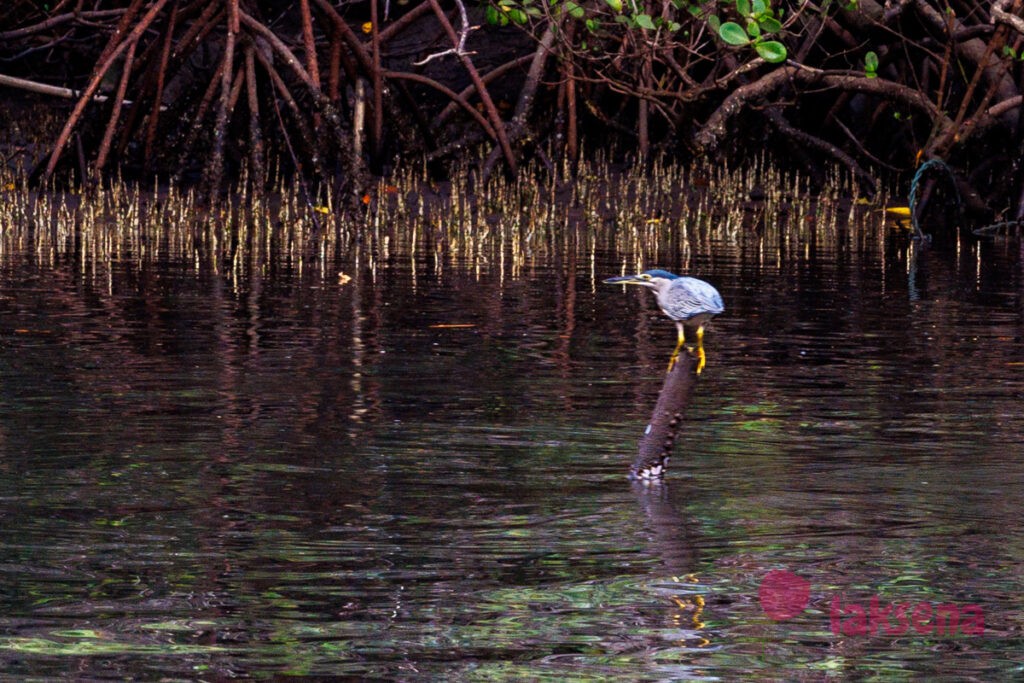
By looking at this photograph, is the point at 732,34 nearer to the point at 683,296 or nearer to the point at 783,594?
the point at 683,296

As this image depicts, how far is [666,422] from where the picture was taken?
5.53 m

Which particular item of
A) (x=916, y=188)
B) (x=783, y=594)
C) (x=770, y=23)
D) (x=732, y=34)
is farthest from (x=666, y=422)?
(x=916, y=188)

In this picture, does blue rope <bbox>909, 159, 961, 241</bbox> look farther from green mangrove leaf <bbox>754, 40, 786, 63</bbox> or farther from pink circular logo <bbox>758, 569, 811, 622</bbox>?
pink circular logo <bbox>758, 569, 811, 622</bbox>

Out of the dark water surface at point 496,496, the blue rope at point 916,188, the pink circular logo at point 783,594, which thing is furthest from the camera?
the blue rope at point 916,188

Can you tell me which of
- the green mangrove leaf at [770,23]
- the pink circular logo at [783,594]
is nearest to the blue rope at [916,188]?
the green mangrove leaf at [770,23]

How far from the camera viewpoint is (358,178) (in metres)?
16.8

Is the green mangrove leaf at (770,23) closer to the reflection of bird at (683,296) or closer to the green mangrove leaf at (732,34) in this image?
the green mangrove leaf at (732,34)

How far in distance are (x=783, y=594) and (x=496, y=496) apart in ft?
3.96

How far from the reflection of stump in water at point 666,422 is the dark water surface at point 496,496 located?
11 centimetres

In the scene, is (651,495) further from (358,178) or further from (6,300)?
(358,178)

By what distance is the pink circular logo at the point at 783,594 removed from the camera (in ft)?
13.8

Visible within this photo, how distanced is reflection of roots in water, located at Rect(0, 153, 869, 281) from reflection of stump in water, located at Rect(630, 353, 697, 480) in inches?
248

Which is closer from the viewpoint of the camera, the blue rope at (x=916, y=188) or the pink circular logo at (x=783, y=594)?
the pink circular logo at (x=783, y=594)

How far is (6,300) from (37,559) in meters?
5.90
